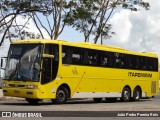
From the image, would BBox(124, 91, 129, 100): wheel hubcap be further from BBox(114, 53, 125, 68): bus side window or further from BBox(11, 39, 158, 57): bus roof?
BBox(11, 39, 158, 57): bus roof

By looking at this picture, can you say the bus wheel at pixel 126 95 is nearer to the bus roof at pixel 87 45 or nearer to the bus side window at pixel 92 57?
the bus roof at pixel 87 45

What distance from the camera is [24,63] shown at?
78.4 ft

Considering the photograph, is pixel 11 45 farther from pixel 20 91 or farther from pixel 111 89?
pixel 111 89

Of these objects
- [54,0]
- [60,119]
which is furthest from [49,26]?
[60,119]

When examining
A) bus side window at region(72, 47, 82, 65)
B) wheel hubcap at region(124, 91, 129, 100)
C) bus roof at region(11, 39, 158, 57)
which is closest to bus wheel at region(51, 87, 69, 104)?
bus side window at region(72, 47, 82, 65)

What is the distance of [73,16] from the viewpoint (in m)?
41.1

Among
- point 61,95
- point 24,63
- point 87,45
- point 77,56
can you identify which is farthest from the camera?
point 87,45

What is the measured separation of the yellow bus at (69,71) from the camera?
23812mm

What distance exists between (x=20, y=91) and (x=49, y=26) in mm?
16144

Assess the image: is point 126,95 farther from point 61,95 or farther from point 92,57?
point 61,95

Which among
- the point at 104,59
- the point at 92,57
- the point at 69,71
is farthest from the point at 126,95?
the point at 69,71

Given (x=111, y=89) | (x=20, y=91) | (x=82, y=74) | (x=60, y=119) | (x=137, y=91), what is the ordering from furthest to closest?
(x=137, y=91) → (x=111, y=89) → (x=82, y=74) → (x=20, y=91) → (x=60, y=119)

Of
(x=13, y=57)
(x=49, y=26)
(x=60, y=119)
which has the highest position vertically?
(x=49, y=26)

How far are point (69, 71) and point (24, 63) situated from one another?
267cm
